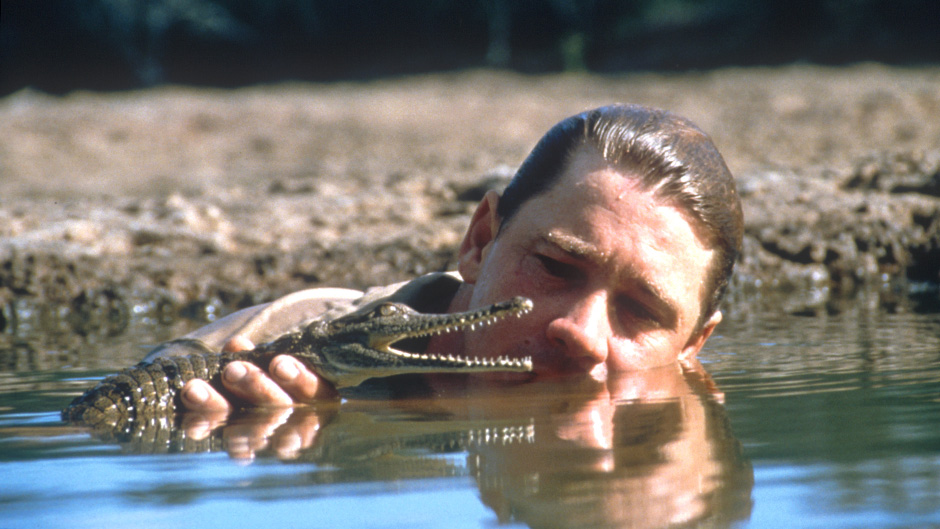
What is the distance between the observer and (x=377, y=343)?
2.83 m

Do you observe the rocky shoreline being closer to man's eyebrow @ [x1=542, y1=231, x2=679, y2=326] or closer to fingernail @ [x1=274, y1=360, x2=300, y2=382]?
man's eyebrow @ [x1=542, y1=231, x2=679, y2=326]

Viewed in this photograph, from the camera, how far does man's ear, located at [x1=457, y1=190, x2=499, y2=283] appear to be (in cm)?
329

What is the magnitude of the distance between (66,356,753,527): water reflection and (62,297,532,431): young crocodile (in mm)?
103

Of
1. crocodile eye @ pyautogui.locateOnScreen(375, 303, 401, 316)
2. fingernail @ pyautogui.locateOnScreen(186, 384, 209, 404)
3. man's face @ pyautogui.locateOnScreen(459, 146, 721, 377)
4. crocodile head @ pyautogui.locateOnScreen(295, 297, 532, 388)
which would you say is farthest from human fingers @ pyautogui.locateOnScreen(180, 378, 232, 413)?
man's face @ pyautogui.locateOnScreen(459, 146, 721, 377)

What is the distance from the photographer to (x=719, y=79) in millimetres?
15148

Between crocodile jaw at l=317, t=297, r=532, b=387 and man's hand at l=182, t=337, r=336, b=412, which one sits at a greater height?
crocodile jaw at l=317, t=297, r=532, b=387

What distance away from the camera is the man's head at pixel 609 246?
283 cm

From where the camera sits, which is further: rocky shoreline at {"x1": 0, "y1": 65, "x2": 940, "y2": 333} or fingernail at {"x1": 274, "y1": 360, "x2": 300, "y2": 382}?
rocky shoreline at {"x1": 0, "y1": 65, "x2": 940, "y2": 333}

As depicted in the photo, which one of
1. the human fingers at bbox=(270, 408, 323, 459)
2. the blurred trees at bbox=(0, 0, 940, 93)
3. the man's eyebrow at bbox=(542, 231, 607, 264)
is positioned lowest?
the human fingers at bbox=(270, 408, 323, 459)

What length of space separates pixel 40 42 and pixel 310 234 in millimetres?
17634

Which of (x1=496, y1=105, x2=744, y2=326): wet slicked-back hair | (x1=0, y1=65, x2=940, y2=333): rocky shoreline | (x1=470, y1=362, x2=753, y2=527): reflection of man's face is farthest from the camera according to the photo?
(x1=0, y1=65, x2=940, y2=333): rocky shoreline

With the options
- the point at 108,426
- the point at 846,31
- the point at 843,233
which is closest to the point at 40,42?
the point at 846,31

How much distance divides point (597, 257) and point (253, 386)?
40.7 inches

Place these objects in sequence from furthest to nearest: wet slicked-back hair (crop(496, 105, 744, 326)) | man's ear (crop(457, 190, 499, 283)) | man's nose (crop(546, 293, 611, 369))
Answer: man's ear (crop(457, 190, 499, 283)) → wet slicked-back hair (crop(496, 105, 744, 326)) → man's nose (crop(546, 293, 611, 369))
